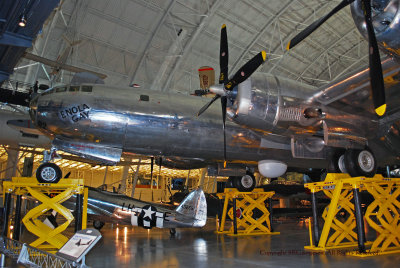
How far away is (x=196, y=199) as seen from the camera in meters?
13.9

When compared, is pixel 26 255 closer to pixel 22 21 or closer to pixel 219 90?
pixel 22 21

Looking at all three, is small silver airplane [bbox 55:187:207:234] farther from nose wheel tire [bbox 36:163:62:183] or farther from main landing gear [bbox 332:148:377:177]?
main landing gear [bbox 332:148:377:177]

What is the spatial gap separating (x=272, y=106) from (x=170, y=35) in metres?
17.6

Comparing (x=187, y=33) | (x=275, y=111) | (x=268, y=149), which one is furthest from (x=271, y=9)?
(x=275, y=111)

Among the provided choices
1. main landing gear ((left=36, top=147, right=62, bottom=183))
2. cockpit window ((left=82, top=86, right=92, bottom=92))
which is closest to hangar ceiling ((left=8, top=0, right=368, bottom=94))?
cockpit window ((left=82, top=86, right=92, bottom=92))

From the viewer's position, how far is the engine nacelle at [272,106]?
31.5 ft

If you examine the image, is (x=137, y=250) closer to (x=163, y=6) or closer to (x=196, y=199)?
(x=196, y=199)

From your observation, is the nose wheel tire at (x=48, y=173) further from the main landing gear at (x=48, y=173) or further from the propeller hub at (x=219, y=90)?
the propeller hub at (x=219, y=90)

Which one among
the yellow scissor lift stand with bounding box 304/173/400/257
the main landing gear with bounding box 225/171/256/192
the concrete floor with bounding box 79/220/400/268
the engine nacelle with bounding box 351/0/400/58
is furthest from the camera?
the main landing gear with bounding box 225/171/256/192

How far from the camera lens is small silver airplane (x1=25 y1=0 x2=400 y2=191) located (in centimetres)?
959

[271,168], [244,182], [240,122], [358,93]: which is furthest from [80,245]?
[244,182]

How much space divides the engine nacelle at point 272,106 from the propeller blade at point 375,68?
3212mm

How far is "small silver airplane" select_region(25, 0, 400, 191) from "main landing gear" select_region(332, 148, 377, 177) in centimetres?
3

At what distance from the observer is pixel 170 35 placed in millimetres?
25250
